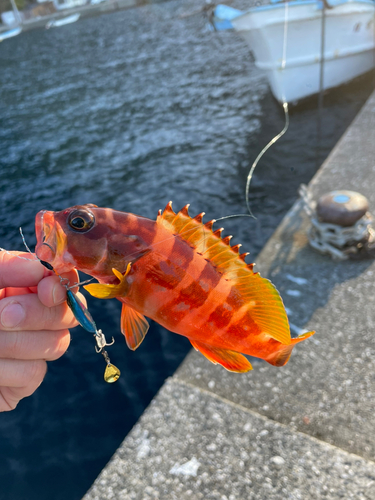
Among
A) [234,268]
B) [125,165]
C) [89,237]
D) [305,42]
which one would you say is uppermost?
[89,237]

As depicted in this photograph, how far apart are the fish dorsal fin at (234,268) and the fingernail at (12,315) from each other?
81 cm

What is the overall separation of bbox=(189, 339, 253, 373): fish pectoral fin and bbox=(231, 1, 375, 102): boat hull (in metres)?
10.8

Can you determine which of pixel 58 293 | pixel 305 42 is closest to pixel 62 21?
pixel 305 42

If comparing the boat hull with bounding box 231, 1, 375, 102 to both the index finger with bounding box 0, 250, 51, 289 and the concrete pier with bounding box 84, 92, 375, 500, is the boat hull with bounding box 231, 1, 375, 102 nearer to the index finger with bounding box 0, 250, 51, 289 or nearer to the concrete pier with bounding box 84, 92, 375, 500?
the concrete pier with bounding box 84, 92, 375, 500

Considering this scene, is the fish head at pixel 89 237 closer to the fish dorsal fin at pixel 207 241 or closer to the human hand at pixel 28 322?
the fish dorsal fin at pixel 207 241

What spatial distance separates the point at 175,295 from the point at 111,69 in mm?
23683

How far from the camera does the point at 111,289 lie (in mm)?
1245

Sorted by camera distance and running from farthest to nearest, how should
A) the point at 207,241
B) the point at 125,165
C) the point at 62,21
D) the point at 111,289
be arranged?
the point at 62,21, the point at 125,165, the point at 207,241, the point at 111,289

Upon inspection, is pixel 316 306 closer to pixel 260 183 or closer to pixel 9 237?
pixel 260 183

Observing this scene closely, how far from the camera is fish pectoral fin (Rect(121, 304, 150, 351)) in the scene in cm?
145

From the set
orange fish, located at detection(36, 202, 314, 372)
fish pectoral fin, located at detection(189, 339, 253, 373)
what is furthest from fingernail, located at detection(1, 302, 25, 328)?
fish pectoral fin, located at detection(189, 339, 253, 373)

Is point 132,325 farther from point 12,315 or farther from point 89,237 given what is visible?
point 12,315

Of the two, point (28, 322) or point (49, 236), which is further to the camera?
point (28, 322)

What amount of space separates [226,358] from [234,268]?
0.32 metres
